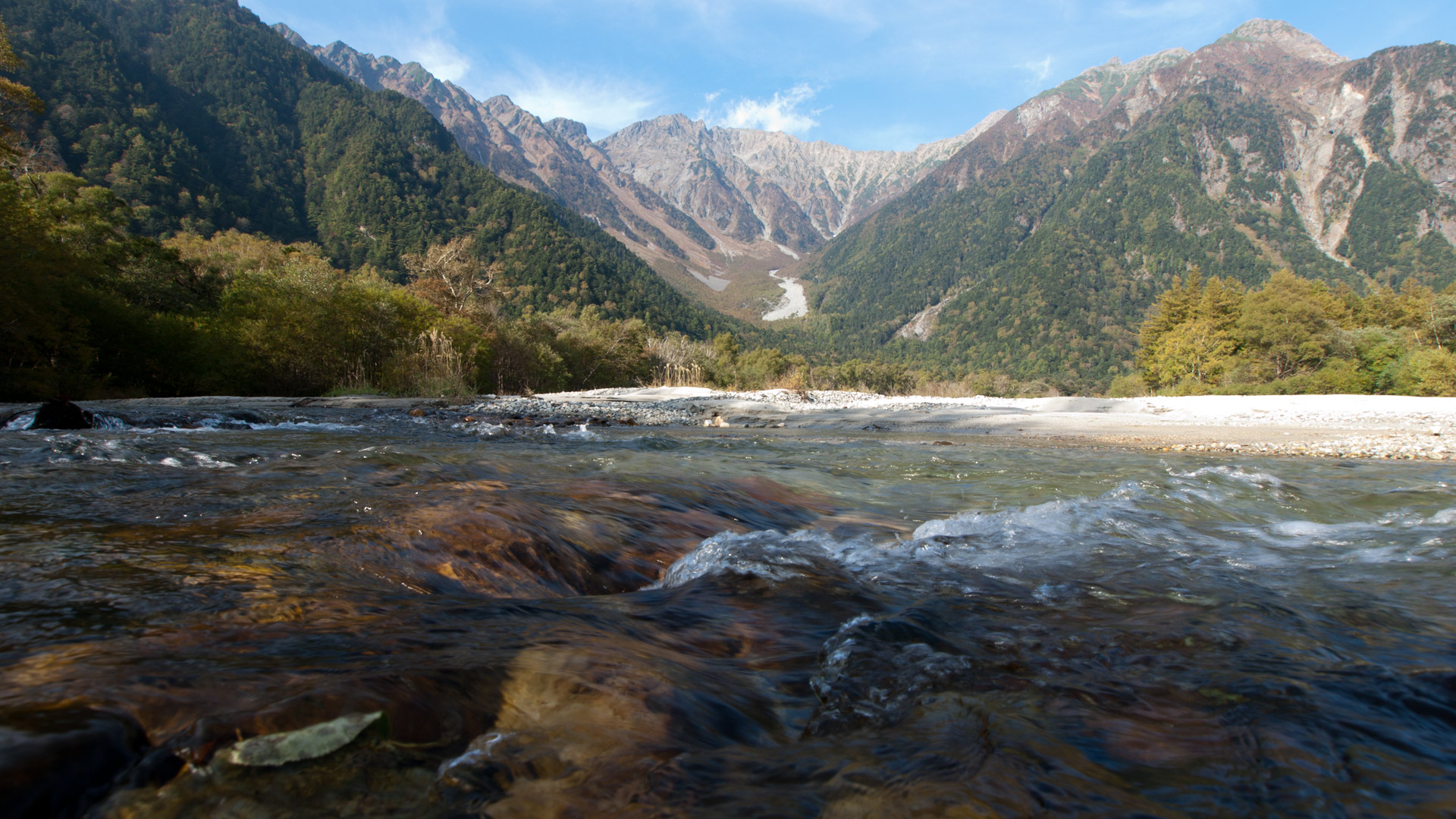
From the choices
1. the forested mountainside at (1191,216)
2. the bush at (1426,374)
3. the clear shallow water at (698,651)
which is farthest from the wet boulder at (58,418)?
the forested mountainside at (1191,216)

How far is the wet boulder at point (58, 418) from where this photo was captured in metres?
7.22

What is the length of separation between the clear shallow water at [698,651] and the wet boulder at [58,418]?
13.6 feet

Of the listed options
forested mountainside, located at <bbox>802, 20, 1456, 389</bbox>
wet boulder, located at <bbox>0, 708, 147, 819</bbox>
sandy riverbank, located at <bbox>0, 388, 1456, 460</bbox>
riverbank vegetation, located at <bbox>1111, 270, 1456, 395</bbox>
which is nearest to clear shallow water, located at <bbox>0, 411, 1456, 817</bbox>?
wet boulder, located at <bbox>0, 708, 147, 819</bbox>

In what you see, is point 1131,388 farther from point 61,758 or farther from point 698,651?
point 61,758

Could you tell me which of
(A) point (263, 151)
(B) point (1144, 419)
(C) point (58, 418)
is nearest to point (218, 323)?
(C) point (58, 418)

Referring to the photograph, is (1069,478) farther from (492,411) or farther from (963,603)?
(492,411)

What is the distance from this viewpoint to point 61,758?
3.43 ft

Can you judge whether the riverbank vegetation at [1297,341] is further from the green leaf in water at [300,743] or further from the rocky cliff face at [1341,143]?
the rocky cliff face at [1341,143]

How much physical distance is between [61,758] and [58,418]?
9650mm

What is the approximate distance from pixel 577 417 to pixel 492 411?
6.92ft

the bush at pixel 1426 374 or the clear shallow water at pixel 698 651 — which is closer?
the clear shallow water at pixel 698 651

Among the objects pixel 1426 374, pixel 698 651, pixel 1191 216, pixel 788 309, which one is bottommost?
pixel 698 651

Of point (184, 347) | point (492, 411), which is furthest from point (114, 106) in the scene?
point (492, 411)

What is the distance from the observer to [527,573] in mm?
2885
